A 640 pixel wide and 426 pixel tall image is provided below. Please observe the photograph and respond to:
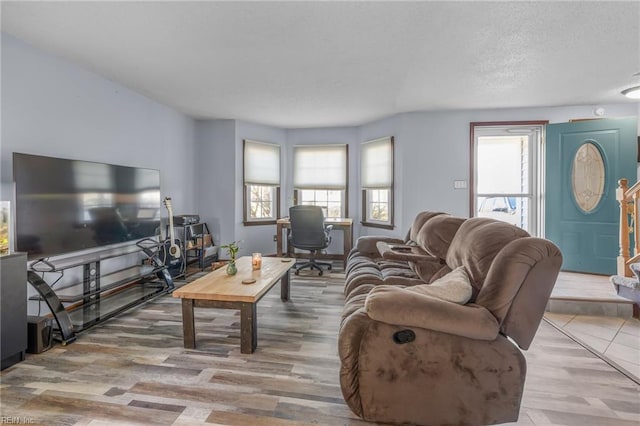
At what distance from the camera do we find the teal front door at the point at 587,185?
4047 millimetres

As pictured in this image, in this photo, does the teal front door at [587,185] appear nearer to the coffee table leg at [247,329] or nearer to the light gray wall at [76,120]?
A: the coffee table leg at [247,329]

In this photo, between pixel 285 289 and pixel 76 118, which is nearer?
pixel 76 118

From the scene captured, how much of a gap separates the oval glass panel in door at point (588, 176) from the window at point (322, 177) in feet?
11.1

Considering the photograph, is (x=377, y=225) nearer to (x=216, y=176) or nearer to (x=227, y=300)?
(x=216, y=176)

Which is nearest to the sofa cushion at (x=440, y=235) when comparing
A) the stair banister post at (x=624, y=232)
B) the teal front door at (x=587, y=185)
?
the stair banister post at (x=624, y=232)

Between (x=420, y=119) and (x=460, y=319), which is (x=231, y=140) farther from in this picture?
(x=460, y=319)

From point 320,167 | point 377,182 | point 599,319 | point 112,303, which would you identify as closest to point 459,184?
point 377,182

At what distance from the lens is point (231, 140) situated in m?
5.27

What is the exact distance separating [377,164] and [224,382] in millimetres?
4156

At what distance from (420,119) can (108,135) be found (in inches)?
162

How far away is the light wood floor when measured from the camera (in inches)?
64.9

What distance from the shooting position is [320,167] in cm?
583

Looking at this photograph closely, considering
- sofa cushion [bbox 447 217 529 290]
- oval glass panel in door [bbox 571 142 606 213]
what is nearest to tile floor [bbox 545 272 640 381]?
oval glass panel in door [bbox 571 142 606 213]

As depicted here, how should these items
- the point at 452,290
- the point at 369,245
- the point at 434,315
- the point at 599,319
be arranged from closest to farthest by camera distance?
the point at 434,315, the point at 452,290, the point at 599,319, the point at 369,245
